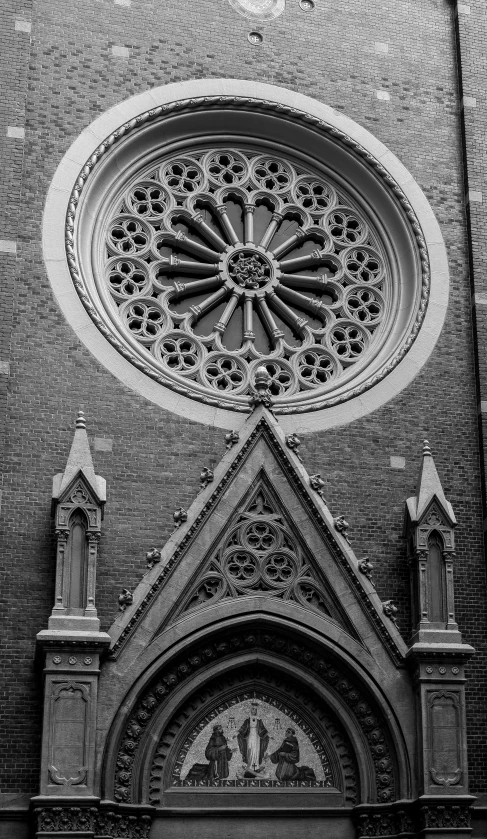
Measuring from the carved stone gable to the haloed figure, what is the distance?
5.34ft

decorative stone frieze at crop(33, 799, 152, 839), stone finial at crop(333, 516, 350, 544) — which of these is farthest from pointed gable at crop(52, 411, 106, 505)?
decorative stone frieze at crop(33, 799, 152, 839)

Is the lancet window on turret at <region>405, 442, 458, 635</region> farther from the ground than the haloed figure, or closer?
farther from the ground

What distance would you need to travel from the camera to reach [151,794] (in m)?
18.0

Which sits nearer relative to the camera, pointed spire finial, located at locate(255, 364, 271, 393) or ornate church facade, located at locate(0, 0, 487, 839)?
ornate church facade, located at locate(0, 0, 487, 839)

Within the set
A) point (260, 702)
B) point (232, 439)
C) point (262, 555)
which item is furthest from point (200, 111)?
point (260, 702)

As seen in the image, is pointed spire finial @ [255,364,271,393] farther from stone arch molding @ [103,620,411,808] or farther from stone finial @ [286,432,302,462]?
stone arch molding @ [103,620,411,808]

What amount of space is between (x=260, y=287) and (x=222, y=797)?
748 centimetres

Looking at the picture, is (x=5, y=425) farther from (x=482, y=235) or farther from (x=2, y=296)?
(x=482, y=235)

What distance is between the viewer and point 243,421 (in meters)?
20.2

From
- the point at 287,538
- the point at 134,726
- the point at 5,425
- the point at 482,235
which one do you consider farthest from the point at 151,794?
the point at 482,235

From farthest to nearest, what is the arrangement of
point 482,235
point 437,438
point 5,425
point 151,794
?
point 482,235, point 437,438, point 5,425, point 151,794

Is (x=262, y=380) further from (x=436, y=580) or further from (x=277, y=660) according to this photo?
(x=277, y=660)

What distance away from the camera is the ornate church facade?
18094 mm

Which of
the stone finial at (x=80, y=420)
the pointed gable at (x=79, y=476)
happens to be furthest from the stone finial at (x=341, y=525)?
the stone finial at (x=80, y=420)
